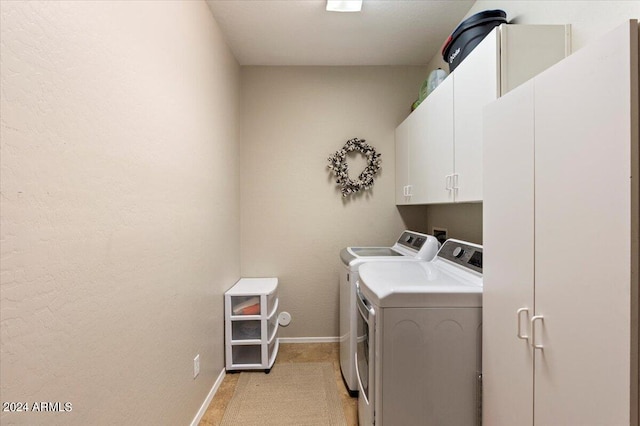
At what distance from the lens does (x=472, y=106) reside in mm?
1567

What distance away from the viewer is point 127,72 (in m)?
1.21

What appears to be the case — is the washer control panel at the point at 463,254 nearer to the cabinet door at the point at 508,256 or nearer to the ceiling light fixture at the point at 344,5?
the cabinet door at the point at 508,256

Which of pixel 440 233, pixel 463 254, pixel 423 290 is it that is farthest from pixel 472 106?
pixel 440 233

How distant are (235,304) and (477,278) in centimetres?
184

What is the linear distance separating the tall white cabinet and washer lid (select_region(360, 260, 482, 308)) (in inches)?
7.1

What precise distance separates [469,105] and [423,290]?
95cm

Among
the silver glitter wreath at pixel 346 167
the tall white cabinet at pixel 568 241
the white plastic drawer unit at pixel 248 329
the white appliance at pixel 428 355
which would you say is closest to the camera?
the tall white cabinet at pixel 568 241

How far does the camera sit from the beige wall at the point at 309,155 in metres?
3.09

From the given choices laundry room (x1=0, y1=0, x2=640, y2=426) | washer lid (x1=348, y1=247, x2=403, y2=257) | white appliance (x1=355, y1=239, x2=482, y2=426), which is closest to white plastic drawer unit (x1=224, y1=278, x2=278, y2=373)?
laundry room (x1=0, y1=0, x2=640, y2=426)

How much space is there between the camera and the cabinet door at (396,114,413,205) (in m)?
2.64

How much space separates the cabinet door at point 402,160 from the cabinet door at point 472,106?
2.89 ft

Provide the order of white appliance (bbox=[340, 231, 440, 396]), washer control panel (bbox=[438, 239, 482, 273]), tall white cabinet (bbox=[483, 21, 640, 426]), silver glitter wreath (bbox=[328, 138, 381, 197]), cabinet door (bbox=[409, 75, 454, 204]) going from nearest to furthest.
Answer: tall white cabinet (bbox=[483, 21, 640, 426]), washer control panel (bbox=[438, 239, 482, 273]), cabinet door (bbox=[409, 75, 454, 204]), white appliance (bbox=[340, 231, 440, 396]), silver glitter wreath (bbox=[328, 138, 381, 197])

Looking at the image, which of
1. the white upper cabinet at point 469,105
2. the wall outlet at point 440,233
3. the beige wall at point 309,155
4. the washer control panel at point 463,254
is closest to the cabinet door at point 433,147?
the white upper cabinet at point 469,105

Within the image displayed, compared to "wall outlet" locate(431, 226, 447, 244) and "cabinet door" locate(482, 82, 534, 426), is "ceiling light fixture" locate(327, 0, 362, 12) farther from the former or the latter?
"wall outlet" locate(431, 226, 447, 244)
